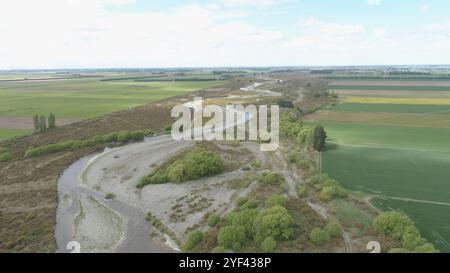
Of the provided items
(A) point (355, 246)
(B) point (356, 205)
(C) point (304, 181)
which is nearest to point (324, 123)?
(C) point (304, 181)

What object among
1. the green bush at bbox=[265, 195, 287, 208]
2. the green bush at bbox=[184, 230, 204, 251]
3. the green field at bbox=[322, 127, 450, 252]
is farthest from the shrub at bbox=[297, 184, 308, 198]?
the green bush at bbox=[184, 230, 204, 251]

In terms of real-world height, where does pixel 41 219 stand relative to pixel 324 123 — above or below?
below

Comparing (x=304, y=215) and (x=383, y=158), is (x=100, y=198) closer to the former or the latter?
(x=304, y=215)

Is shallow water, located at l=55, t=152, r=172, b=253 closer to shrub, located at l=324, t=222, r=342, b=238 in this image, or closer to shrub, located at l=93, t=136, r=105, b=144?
shrub, located at l=324, t=222, r=342, b=238

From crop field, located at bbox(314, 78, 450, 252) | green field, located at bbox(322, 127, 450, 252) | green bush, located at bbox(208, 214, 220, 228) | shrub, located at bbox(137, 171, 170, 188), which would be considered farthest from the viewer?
shrub, located at bbox(137, 171, 170, 188)

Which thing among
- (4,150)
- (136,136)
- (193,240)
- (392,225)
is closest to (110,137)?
(136,136)

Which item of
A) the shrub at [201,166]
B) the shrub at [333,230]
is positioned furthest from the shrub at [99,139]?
the shrub at [333,230]
